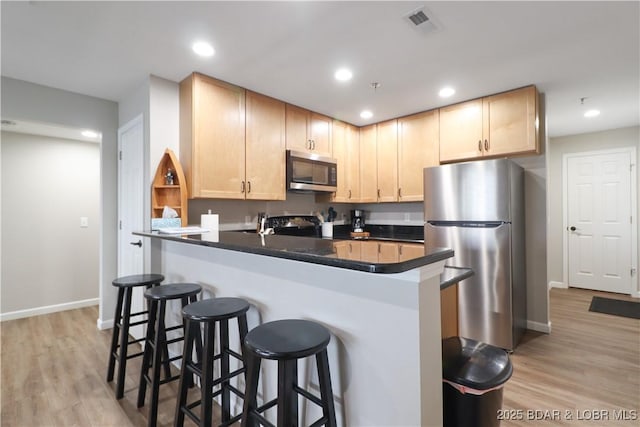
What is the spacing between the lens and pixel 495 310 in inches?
107

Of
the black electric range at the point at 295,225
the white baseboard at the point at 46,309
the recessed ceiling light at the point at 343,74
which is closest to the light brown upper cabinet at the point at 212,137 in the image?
the black electric range at the point at 295,225

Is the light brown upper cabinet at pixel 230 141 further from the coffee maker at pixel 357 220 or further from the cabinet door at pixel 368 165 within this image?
the coffee maker at pixel 357 220

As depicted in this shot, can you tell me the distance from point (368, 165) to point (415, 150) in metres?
0.69

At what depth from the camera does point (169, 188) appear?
271 centimetres

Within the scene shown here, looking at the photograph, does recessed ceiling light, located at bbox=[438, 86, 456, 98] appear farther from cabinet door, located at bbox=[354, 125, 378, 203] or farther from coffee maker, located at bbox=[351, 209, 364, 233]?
coffee maker, located at bbox=[351, 209, 364, 233]

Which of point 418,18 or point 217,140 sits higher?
point 418,18

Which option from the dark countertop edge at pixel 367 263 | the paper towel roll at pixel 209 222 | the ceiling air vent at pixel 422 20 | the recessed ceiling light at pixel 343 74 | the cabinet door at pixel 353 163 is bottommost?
the dark countertop edge at pixel 367 263

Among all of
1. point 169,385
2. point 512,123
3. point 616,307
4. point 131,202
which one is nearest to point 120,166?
point 131,202

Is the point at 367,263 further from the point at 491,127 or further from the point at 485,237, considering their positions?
the point at 491,127

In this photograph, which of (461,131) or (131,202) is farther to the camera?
(461,131)

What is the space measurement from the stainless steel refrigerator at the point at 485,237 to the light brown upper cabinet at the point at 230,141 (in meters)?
1.60

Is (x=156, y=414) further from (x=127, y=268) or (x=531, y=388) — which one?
(x=531, y=388)

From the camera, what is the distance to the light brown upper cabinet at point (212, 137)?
2.64 metres

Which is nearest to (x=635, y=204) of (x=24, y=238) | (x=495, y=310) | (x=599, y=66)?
(x=599, y=66)
